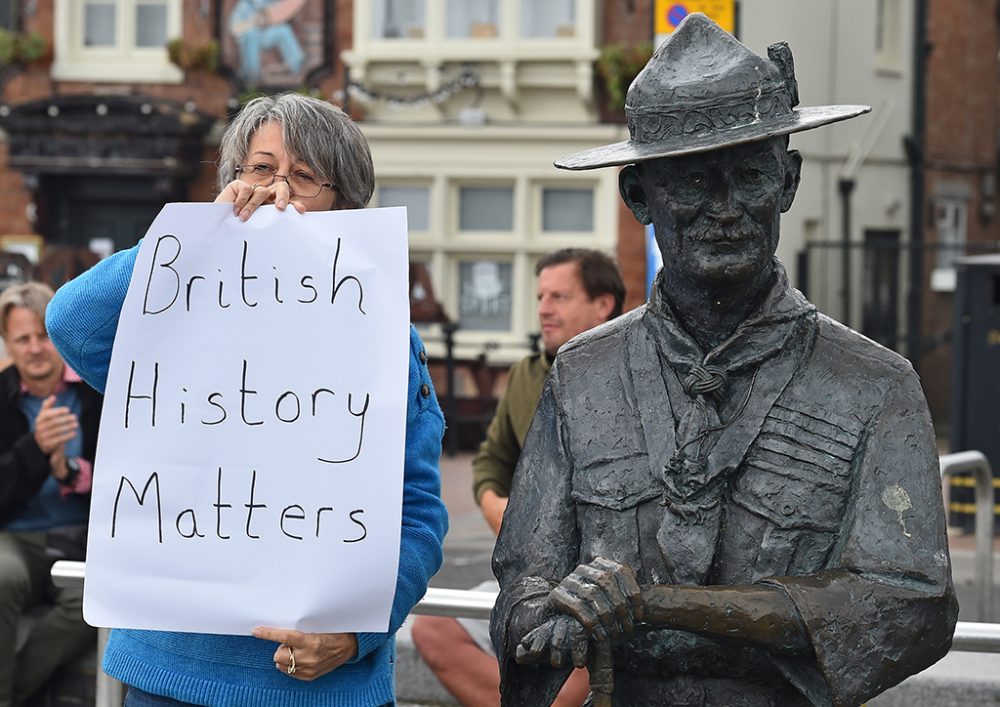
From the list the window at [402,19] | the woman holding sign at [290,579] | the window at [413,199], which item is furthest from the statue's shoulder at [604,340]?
the window at [402,19]

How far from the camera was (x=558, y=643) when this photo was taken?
230cm

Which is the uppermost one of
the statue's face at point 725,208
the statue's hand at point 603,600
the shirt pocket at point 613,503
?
the statue's face at point 725,208

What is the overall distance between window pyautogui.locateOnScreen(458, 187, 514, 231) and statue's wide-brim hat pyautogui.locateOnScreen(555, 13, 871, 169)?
47.3ft

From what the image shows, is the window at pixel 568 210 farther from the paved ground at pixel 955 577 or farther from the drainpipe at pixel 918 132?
the drainpipe at pixel 918 132

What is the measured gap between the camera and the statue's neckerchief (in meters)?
2.44

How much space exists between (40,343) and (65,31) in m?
12.1

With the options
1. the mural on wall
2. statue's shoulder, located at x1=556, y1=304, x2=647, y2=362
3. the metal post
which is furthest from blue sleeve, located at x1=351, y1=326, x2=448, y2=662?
the mural on wall

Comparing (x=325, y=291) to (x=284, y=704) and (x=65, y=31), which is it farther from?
(x=65, y=31)

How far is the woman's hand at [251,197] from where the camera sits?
3008mm

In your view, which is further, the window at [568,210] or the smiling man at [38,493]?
the window at [568,210]

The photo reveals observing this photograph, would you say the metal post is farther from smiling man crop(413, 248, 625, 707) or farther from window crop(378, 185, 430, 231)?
smiling man crop(413, 248, 625, 707)

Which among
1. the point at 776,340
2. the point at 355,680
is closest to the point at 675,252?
the point at 776,340

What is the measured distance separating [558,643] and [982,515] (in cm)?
463

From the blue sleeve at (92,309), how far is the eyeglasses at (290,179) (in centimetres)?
25
